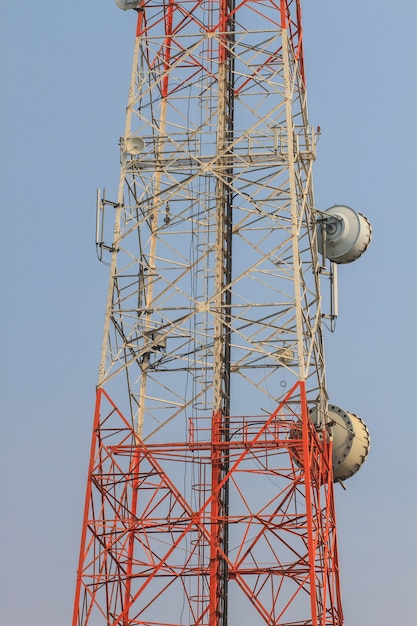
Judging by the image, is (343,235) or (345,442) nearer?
(345,442)

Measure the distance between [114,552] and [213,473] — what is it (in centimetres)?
448

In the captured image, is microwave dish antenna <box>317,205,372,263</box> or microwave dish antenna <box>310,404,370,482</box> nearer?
microwave dish antenna <box>310,404,370,482</box>

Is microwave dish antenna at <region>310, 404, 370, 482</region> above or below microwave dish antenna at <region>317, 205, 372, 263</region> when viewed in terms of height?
below

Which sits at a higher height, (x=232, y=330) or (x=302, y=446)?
(x=232, y=330)

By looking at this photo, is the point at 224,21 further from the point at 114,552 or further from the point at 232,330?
the point at 114,552

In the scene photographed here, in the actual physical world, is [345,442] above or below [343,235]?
below

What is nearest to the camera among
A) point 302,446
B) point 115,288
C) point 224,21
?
point 302,446

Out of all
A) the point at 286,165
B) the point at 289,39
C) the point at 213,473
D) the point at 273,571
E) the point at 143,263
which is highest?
the point at 289,39

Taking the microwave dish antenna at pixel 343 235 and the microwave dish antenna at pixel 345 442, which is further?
the microwave dish antenna at pixel 343 235

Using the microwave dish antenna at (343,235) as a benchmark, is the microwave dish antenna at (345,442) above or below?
below

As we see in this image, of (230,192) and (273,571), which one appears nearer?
(273,571)

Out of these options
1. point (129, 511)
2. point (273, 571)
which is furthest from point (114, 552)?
point (273, 571)

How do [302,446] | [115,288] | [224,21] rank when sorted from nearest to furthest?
[302,446]
[115,288]
[224,21]

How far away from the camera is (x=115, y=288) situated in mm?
53156
